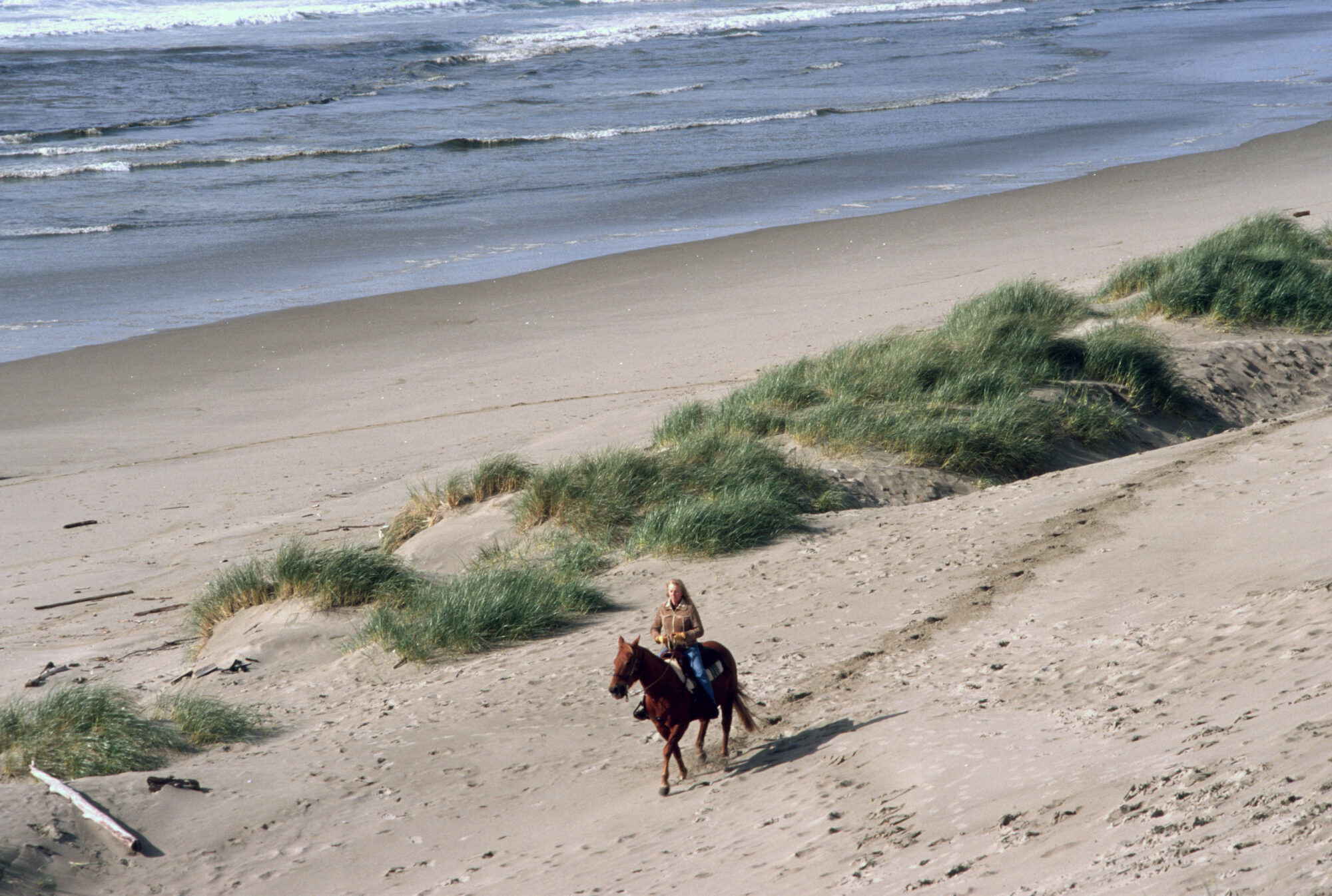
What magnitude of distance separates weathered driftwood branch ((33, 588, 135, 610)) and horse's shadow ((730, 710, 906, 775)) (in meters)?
4.78

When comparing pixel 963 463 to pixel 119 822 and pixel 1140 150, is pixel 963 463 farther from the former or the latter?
pixel 1140 150

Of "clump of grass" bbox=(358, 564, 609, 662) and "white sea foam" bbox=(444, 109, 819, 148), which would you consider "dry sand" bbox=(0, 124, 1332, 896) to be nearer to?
"clump of grass" bbox=(358, 564, 609, 662)

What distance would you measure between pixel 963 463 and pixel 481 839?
15.2 ft

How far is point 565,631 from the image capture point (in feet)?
20.0

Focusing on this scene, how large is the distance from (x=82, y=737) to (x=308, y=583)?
1.78 m

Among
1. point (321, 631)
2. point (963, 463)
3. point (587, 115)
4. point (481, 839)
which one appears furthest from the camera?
point (587, 115)

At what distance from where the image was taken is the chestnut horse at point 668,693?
4.22 metres

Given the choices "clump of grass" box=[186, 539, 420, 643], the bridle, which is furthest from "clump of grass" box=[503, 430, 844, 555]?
the bridle

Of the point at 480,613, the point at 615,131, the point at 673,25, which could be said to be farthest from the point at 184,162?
the point at 673,25

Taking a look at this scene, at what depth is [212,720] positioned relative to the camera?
17.6ft

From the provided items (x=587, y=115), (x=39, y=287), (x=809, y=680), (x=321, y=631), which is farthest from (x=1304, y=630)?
(x=587, y=115)

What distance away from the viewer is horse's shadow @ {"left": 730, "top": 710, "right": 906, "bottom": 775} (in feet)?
14.7

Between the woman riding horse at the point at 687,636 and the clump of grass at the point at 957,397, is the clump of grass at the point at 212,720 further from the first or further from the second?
the clump of grass at the point at 957,397

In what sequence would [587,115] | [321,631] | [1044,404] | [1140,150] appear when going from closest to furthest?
[321,631], [1044,404], [1140,150], [587,115]
